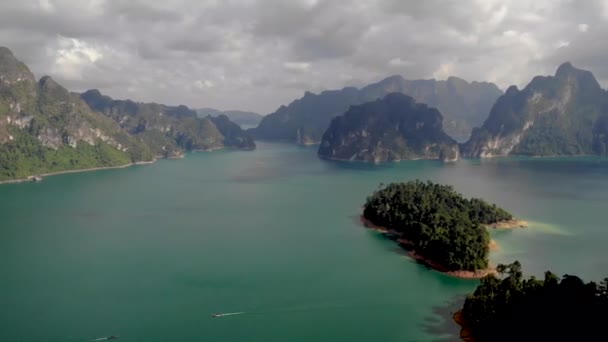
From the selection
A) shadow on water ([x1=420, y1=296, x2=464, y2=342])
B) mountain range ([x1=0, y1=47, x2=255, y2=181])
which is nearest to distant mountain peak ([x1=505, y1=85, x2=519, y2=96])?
mountain range ([x1=0, y1=47, x2=255, y2=181])

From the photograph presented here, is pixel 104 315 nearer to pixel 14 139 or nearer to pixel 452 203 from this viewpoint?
pixel 452 203

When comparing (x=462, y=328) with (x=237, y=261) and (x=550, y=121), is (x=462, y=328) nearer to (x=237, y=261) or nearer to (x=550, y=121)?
(x=237, y=261)

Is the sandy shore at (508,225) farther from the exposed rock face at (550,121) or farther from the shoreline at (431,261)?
the exposed rock face at (550,121)

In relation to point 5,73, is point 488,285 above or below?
below

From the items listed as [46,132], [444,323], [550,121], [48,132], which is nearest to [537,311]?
[444,323]

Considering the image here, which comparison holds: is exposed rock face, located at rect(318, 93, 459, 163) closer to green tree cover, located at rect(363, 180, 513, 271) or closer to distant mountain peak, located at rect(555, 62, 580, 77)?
distant mountain peak, located at rect(555, 62, 580, 77)

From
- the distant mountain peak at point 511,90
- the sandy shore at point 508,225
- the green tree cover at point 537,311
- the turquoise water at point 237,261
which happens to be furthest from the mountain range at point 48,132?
the distant mountain peak at point 511,90

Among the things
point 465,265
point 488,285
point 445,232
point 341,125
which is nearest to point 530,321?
point 488,285
